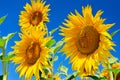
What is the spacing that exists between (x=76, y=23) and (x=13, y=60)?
0.95 metres

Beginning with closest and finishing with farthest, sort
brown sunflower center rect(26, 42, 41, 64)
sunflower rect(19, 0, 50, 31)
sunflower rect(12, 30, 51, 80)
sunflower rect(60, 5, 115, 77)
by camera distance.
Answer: sunflower rect(60, 5, 115, 77) < sunflower rect(12, 30, 51, 80) < brown sunflower center rect(26, 42, 41, 64) < sunflower rect(19, 0, 50, 31)

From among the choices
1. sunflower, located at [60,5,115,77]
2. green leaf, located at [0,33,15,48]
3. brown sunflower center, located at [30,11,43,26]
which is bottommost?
sunflower, located at [60,5,115,77]

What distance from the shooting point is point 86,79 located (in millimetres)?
4180

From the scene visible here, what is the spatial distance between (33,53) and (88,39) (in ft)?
2.44

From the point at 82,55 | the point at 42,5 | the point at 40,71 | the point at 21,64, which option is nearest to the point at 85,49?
the point at 82,55

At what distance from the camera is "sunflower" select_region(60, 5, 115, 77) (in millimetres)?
3076

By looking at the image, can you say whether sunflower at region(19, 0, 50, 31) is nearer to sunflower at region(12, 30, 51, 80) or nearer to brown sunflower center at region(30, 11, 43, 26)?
brown sunflower center at region(30, 11, 43, 26)

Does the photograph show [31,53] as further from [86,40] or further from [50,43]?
[86,40]

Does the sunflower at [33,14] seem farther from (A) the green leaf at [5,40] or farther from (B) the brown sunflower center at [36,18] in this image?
(A) the green leaf at [5,40]

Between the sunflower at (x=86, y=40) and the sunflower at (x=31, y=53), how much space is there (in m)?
0.27

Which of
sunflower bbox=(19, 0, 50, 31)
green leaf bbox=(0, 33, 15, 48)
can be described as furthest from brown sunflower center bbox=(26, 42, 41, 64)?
sunflower bbox=(19, 0, 50, 31)

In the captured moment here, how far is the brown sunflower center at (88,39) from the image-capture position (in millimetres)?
3272

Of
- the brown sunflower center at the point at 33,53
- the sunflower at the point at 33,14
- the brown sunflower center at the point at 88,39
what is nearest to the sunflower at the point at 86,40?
the brown sunflower center at the point at 88,39

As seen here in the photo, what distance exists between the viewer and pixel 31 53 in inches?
151
